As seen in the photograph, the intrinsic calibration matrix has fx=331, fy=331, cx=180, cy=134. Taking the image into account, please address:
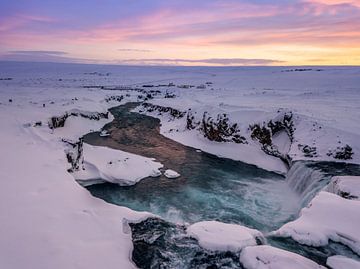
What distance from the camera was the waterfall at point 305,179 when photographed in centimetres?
1667

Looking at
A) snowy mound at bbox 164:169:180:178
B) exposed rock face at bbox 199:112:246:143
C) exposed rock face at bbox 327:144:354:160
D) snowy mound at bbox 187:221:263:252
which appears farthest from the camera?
exposed rock face at bbox 199:112:246:143

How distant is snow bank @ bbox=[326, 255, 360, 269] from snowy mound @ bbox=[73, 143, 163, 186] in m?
11.6

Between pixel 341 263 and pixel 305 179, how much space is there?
9.74 meters

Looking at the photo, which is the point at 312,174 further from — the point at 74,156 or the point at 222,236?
the point at 74,156

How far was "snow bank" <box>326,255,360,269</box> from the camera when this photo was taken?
28.9ft

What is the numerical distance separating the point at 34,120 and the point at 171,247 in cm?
2143

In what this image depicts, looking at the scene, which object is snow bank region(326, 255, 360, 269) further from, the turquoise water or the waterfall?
the waterfall

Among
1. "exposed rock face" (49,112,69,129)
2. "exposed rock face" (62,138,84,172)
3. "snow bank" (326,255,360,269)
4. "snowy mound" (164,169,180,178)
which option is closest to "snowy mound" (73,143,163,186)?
"exposed rock face" (62,138,84,172)

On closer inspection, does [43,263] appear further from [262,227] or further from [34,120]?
[34,120]

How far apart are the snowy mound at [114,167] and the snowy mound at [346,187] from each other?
9.79 meters

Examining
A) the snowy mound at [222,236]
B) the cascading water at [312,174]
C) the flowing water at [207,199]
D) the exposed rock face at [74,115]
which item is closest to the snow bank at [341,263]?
the flowing water at [207,199]

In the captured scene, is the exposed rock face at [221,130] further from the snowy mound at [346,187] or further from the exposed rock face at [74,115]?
the exposed rock face at [74,115]

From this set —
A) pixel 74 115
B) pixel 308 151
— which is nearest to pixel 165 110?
pixel 74 115

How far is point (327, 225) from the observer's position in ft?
35.3
